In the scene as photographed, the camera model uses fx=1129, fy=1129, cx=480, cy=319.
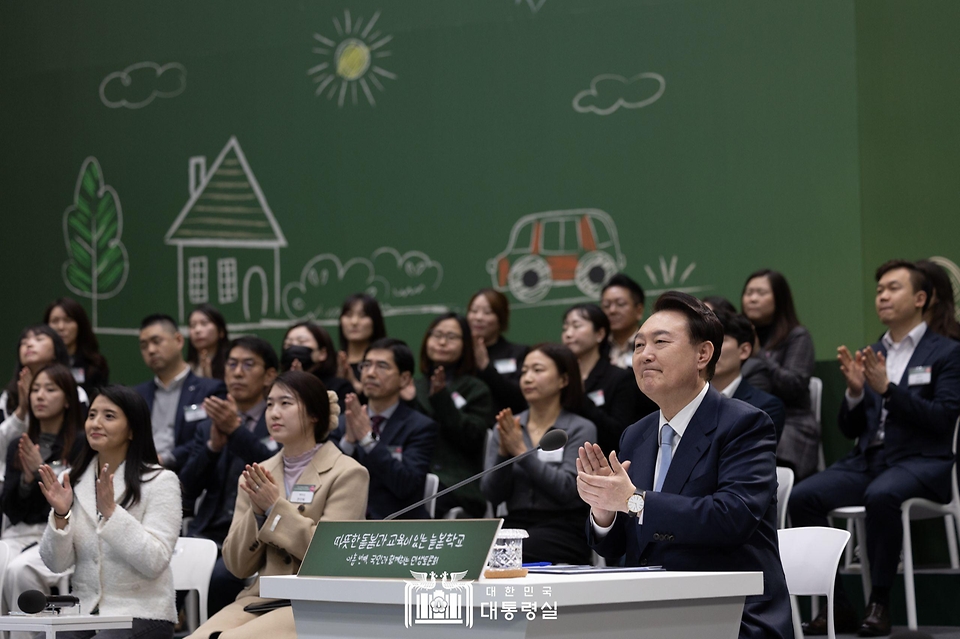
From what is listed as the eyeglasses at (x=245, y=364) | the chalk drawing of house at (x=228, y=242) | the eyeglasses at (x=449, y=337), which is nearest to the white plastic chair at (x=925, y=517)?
the eyeglasses at (x=449, y=337)

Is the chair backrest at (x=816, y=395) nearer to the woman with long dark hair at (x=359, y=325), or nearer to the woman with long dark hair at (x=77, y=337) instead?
the woman with long dark hair at (x=359, y=325)

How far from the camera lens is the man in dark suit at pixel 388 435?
480 cm

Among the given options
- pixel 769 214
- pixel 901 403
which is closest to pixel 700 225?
pixel 769 214

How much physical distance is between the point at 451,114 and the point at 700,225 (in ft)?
5.97

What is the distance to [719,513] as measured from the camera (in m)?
2.55

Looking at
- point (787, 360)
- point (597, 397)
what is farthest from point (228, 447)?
point (787, 360)

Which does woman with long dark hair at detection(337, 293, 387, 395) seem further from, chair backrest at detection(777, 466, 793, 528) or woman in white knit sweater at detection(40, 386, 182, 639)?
chair backrest at detection(777, 466, 793, 528)

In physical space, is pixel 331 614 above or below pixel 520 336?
below

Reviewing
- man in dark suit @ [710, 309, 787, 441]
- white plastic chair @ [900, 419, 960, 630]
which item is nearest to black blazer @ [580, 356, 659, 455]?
man in dark suit @ [710, 309, 787, 441]

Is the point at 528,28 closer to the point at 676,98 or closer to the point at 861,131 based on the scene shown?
the point at 676,98

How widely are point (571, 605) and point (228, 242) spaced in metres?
6.19

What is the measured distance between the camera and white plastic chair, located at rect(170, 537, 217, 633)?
4.27m

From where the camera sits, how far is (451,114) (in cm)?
732

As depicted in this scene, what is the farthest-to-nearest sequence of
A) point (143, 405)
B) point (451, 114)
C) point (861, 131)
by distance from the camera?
point (451, 114), point (861, 131), point (143, 405)
